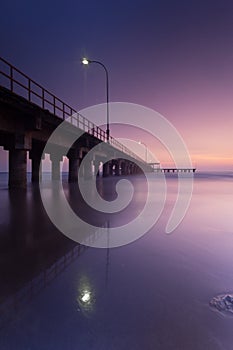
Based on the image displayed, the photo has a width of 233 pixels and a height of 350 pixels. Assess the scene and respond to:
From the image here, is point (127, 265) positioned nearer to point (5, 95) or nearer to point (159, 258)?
point (159, 258)

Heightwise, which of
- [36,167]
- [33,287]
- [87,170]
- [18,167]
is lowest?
[33,287]

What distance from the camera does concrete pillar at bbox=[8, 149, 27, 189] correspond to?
52.1 ft

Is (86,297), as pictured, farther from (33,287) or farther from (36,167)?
(36,167)

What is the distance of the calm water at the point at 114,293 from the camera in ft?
7.66

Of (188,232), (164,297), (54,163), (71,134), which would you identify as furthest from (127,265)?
(54,163)

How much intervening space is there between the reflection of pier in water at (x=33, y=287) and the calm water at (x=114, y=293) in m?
0.01

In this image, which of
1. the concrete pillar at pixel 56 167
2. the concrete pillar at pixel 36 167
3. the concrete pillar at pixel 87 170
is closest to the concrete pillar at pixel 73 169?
the concrete pillar at pixel 56 167

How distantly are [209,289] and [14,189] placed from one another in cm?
1490

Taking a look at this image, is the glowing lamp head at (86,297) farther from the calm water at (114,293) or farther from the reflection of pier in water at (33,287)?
the reflection of pier in water at (33,287)

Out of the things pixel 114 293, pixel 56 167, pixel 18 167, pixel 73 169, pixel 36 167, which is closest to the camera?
pixel 114 293

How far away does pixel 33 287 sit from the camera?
3328 mm

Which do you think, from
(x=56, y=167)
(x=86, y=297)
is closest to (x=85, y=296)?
(x=86, y=297)

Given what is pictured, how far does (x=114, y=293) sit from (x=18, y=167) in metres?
14.6

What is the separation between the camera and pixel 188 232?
21.7ft
